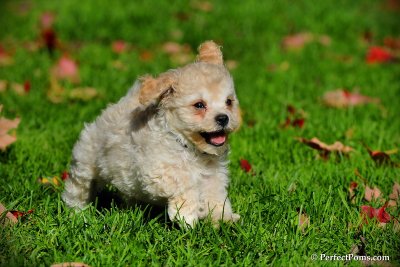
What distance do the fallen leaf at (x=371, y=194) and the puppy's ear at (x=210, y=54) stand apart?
1268 millimetres

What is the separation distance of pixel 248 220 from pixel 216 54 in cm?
104

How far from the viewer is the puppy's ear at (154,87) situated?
3.81m

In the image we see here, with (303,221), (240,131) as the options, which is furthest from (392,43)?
(303,221)

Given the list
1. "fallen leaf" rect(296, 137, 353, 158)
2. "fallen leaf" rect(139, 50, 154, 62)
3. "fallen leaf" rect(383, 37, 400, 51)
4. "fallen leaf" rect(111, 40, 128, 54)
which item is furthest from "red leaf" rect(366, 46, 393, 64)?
"fallen leaf" rect(296, 137, 353, 158)

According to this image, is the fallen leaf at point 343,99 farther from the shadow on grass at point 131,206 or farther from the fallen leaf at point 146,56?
the shadow on grass at point 131,206

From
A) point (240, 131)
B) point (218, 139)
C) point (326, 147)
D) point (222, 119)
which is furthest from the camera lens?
point (240, 131)

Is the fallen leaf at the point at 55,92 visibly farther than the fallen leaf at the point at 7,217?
Yes

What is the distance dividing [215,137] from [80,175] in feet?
3.29

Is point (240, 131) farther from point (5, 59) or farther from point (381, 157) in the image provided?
point (5, 59)

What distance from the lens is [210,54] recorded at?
4.21 metres

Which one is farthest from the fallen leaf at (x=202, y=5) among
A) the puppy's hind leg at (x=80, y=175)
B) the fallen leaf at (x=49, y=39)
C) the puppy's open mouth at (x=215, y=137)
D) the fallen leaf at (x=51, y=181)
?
the puppy's open mouth at (x=215, y=137)

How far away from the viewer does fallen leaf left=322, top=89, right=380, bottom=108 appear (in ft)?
21.6

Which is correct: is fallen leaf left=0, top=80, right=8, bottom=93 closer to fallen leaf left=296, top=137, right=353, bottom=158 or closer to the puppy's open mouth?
fallen leaf left=296, top=137, right=353, bottom=158

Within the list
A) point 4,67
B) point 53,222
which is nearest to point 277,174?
point 53,222
